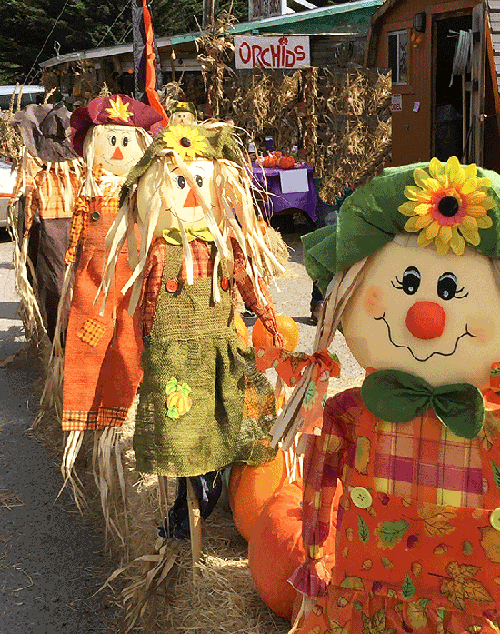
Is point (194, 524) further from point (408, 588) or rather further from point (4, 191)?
point (4, 191)

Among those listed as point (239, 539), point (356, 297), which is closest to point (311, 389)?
point (356, 297)

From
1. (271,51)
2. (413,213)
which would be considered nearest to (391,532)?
(413,213)

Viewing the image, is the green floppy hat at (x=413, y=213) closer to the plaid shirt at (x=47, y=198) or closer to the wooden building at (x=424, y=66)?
the plaid shirt at (x=47, y=198)

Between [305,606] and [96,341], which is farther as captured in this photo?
[96,341]

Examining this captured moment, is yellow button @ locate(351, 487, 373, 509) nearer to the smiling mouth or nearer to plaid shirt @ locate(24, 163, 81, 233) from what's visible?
the smiling mouth

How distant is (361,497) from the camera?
1.92 metres

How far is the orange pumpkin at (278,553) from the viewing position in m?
2.46

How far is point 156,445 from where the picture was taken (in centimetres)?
260

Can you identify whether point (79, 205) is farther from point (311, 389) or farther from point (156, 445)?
point (311, 389)

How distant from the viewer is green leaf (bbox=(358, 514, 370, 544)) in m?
1.93

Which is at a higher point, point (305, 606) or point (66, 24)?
point (66, 24)

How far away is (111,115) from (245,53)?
22.8 ft

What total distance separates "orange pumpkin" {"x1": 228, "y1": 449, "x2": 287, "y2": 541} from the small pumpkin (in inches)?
20.3

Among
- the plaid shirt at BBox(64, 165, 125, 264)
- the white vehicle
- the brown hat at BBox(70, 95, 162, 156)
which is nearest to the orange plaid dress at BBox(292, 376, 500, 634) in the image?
the plaid shirt at BBox(64, 165, 125, 264)
